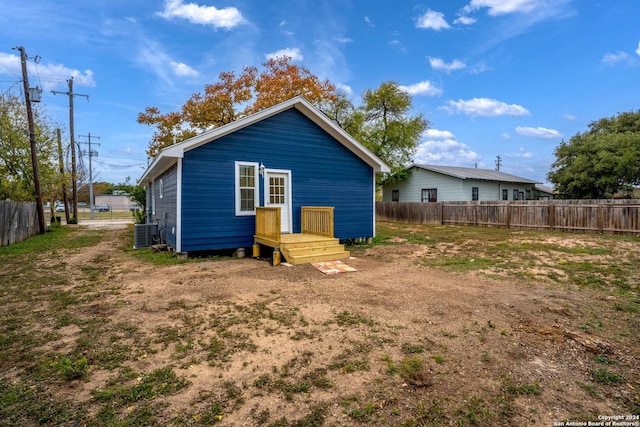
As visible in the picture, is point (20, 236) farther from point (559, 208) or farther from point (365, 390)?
point (559, 208)

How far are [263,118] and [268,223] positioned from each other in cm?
326

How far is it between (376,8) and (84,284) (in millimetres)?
14926

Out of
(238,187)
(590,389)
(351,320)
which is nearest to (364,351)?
(351,320)

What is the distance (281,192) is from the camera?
990 centimetres

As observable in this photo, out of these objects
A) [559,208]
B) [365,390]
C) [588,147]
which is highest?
[588,147]

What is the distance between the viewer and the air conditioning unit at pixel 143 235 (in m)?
11.0

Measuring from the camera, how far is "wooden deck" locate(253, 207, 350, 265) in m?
7.99

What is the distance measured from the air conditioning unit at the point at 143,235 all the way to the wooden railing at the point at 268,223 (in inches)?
187

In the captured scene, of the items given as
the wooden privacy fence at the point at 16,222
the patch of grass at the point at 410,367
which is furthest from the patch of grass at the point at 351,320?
the wooden privacy fence at the point at 16,222

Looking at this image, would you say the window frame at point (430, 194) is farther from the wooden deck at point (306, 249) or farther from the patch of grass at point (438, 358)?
the patch of grass at point (438, 358)

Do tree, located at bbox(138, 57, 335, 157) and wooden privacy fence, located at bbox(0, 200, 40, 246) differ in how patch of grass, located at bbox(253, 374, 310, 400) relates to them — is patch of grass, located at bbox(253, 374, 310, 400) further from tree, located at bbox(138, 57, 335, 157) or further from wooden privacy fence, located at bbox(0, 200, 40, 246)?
tree, located at bbox(138, 57, 335, 157)

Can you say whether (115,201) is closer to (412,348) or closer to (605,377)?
(412,348)

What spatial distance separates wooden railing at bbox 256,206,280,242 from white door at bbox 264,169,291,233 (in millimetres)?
781

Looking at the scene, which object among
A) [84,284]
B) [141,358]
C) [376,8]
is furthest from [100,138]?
[141,358]
